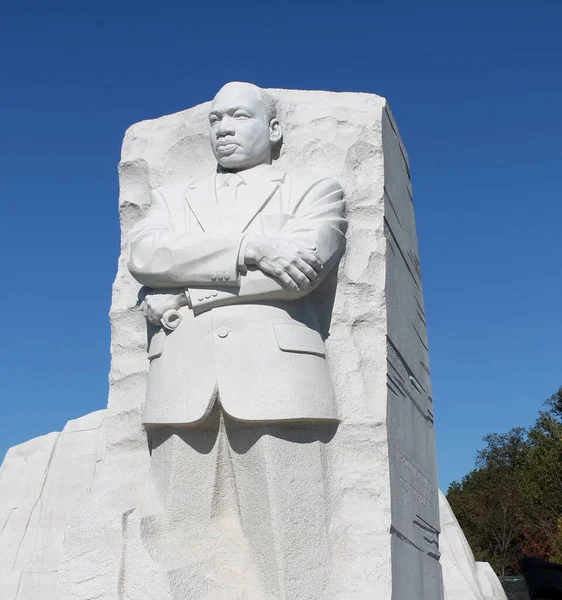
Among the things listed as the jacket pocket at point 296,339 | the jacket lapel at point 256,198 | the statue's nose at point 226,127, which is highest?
the statue's nose at point 226,127

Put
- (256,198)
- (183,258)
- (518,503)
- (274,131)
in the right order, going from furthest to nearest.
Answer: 1. (518,503)
2. (274,131)
3. (256,198)
4. (183,258)

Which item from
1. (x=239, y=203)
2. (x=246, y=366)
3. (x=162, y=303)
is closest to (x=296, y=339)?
(x=246, y=366)

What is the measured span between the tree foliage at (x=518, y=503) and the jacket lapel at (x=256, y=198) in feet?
57.4

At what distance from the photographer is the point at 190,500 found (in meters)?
4.09

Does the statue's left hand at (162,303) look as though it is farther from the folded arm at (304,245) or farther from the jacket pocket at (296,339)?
the jacket pocket at (296,339)

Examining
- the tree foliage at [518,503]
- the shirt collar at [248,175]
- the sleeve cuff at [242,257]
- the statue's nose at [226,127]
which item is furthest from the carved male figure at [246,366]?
the tree foliage at [518,503]

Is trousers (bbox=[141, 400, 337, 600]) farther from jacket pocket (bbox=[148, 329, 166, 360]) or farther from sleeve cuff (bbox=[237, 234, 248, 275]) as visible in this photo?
sleeve cuff (bbox=[237, 234, 248, 275])

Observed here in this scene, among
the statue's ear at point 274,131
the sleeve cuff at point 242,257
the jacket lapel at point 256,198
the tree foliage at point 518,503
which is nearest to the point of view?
the sleeve cuff at point 242,257

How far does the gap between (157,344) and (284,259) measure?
2.71ft

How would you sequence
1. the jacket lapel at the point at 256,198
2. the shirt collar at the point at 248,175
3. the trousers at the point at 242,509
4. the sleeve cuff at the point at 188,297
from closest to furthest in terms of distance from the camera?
1. the trousers at the point at 242,509
2. the sleeve cuff at the point at 188,297
3. the jacket lapel at the point at 256,198
4. the shirt collar at the point at 248,175

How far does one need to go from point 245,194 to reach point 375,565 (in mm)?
1995

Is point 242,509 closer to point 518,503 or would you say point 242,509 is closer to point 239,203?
point 239,203

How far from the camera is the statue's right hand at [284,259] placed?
3.94 meters

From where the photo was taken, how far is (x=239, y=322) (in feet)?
13.1
